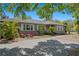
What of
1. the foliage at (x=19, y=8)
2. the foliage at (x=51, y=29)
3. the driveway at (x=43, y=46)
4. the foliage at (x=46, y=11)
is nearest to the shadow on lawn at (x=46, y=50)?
the driveway at (x=43, y=46)

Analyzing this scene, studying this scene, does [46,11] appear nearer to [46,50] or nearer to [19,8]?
[19,8]

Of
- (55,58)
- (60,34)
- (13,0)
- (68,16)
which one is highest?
(13,0)

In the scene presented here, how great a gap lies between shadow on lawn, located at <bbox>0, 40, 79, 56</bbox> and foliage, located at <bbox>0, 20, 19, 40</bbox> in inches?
56.3

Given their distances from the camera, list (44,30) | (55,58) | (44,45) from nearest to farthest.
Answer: (55,58)
(44,45)
(44,30)

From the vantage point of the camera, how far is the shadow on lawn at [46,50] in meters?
8.45

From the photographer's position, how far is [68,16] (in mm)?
9047

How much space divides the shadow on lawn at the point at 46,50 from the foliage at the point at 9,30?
1.43 m

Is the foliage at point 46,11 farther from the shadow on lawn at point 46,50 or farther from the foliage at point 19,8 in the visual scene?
the shadow on lawn at point 46,50

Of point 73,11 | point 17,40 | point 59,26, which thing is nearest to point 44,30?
point 59,26

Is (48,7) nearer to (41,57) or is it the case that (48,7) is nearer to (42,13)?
Result: (42,13)

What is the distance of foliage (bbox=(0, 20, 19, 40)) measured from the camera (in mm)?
10188

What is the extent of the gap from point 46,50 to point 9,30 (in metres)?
3.04

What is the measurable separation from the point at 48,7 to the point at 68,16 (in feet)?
3.55

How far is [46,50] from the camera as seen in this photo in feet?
29.3
